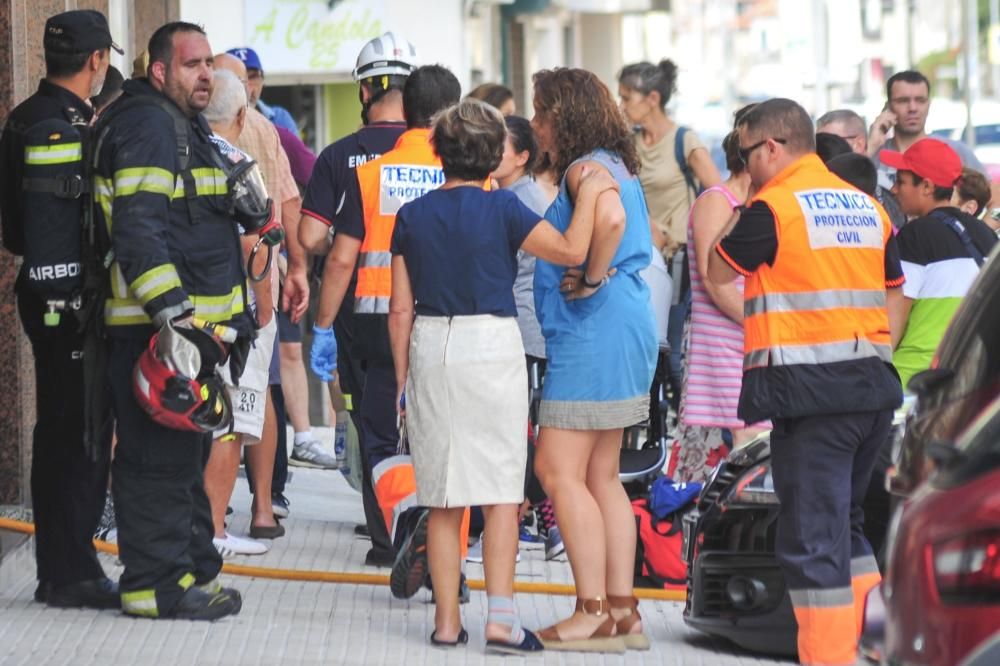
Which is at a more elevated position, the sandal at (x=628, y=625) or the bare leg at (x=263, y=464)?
the bare leg at (x=263, y=464)

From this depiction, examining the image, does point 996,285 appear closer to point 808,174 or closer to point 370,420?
point 808,174

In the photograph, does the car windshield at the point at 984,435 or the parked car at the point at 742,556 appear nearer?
the car windshield at the point at 984,435

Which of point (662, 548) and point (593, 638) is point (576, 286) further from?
point (662, 548)

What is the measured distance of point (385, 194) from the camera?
25.7ft

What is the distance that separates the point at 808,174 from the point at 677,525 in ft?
7.37

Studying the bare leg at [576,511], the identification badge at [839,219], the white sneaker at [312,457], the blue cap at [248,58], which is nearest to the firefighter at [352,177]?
the bare leg at [576,511]

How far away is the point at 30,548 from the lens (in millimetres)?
8336

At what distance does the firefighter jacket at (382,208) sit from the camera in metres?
7.84

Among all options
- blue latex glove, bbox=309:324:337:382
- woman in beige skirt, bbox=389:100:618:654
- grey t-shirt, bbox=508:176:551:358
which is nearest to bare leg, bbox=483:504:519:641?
woman in beige skirt, bbox=389:100:618:654

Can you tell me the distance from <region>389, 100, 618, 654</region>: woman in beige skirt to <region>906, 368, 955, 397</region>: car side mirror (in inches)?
93.9

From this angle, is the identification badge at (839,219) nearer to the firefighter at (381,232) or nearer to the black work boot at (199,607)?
the firefighter at (381,232)

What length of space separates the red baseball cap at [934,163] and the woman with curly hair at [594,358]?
1972mm

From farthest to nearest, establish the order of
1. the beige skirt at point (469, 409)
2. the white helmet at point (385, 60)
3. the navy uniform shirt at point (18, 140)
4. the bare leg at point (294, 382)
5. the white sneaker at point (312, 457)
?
the white sneaker at point (312, 457) → the bare leg at point (294, 382) → the white helmet at point (385, 60) → the navy uniform shirt at point (18, 140) → the beige skirt at point (469, 409)

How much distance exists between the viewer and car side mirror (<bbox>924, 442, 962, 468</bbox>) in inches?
148
